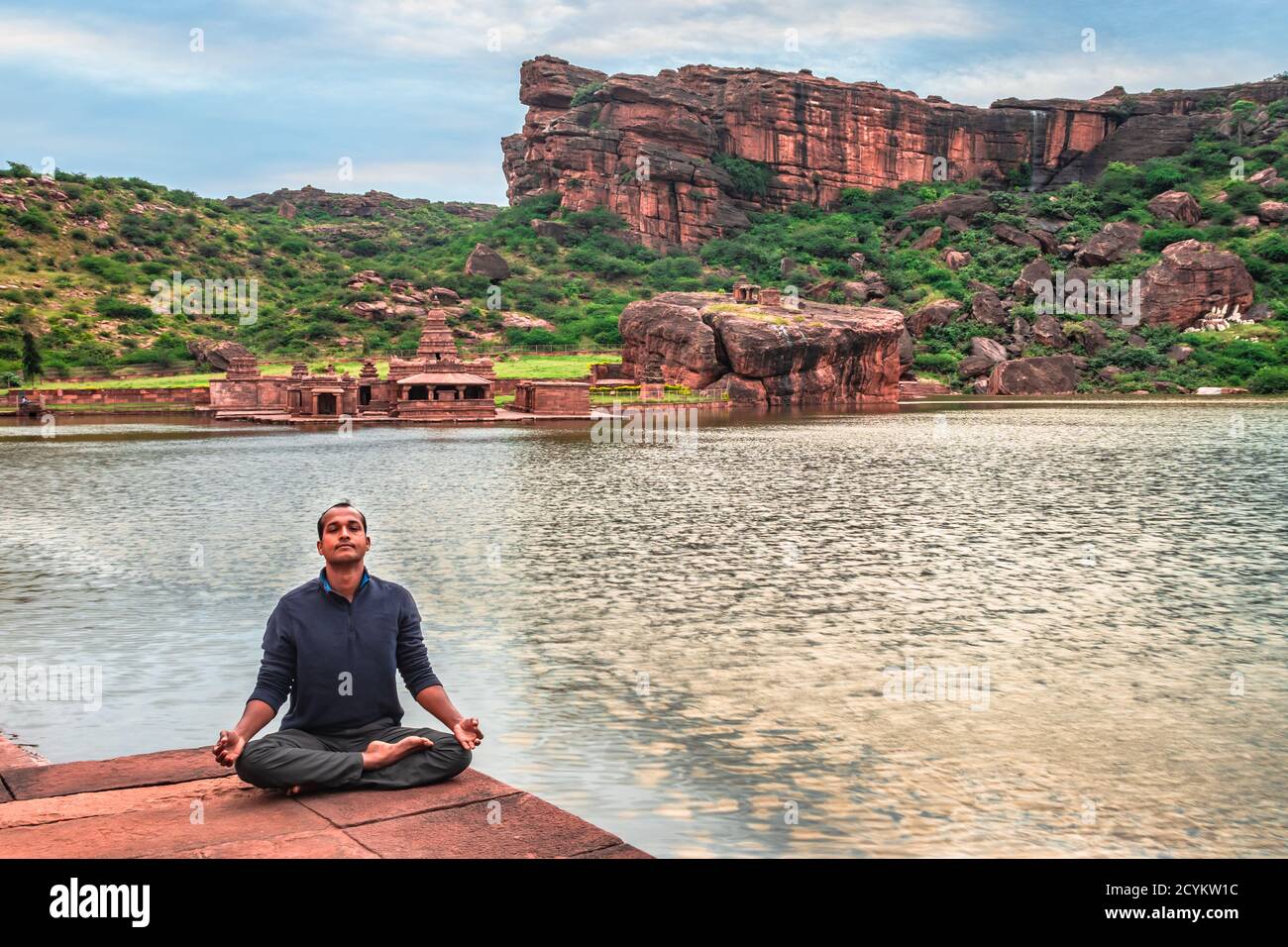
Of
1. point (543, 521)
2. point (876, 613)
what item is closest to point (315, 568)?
point (543, 521)

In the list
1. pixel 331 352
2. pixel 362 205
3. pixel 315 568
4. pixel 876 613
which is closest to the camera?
pixel 876 613

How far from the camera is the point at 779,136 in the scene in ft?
396

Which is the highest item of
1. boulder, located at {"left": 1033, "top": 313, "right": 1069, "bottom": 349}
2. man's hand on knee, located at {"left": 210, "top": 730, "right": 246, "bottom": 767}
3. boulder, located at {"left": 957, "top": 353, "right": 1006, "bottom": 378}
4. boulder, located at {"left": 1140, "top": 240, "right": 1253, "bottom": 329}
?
boulder, located at {"left": 1140, "top": 240, "right": 1253, "bottom": 329}

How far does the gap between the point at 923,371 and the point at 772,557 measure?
67251 mm

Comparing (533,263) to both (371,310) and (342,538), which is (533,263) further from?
(342,538)

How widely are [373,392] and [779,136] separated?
77644 millimetres

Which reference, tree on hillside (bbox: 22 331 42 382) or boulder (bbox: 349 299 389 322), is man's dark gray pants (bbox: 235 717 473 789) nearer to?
tree on hillside (bbox: 22 331 42 382)

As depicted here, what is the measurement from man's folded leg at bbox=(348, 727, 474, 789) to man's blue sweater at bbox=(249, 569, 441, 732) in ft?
0.81

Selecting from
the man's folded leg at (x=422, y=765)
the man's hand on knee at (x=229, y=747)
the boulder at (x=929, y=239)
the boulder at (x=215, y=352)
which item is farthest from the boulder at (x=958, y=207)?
the man's hand on knee at (x=229, y=747)

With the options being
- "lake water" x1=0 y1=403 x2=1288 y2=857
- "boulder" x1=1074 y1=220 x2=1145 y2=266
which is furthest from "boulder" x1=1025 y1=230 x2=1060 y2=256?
"lake water" x1=0 y1=403 x2=1288 y2=857

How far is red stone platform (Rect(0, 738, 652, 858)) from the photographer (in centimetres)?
514

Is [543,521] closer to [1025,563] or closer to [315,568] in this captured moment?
[315,568]

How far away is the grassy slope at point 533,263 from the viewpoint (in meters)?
74.2

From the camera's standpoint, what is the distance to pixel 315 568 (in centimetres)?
1445
